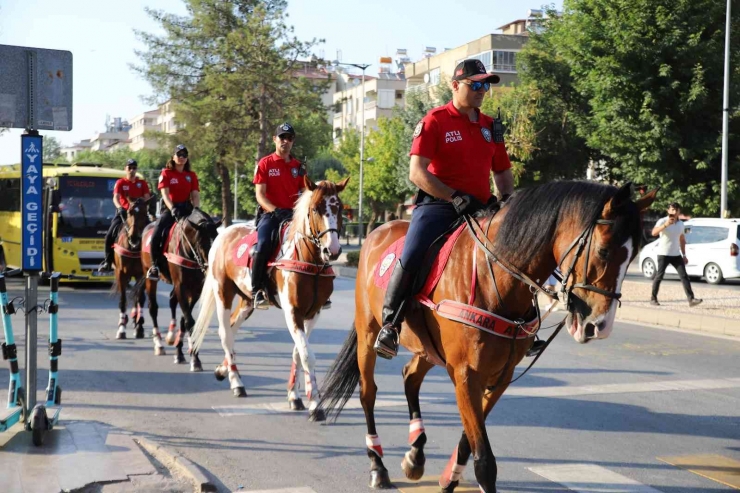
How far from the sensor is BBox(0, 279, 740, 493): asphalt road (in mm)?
6137

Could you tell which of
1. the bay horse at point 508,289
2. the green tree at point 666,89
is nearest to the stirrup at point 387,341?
the bay horse at point 508,289

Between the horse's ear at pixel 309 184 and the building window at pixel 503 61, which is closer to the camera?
the horse's ear at pixel 309 184

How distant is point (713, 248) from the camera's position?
83.3ft

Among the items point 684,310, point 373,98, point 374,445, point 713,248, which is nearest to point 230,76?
point 713,248

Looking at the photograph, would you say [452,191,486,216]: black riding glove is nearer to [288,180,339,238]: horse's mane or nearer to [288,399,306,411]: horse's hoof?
[288,180,339,238]: horse's mane

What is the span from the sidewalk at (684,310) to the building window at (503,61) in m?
→ 49.4

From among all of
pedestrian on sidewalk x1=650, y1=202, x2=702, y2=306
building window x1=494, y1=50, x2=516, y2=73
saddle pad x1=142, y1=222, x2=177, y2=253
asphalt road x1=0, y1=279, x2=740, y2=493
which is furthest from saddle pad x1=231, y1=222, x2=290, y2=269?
building window x1=494, y1=50, x2=516, y2=73

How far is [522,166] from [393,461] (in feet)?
112

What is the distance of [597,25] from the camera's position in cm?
3447

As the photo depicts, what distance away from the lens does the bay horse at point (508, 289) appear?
4.34m

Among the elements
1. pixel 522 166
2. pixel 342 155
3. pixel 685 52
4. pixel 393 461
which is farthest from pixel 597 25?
pixel 342 155

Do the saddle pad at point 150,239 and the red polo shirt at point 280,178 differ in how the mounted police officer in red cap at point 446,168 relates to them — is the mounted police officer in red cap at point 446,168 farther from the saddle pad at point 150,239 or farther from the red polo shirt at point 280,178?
the saddle pad at point 150,239

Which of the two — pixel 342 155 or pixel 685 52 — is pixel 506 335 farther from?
pixel 342 155

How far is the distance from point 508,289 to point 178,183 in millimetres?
7936
